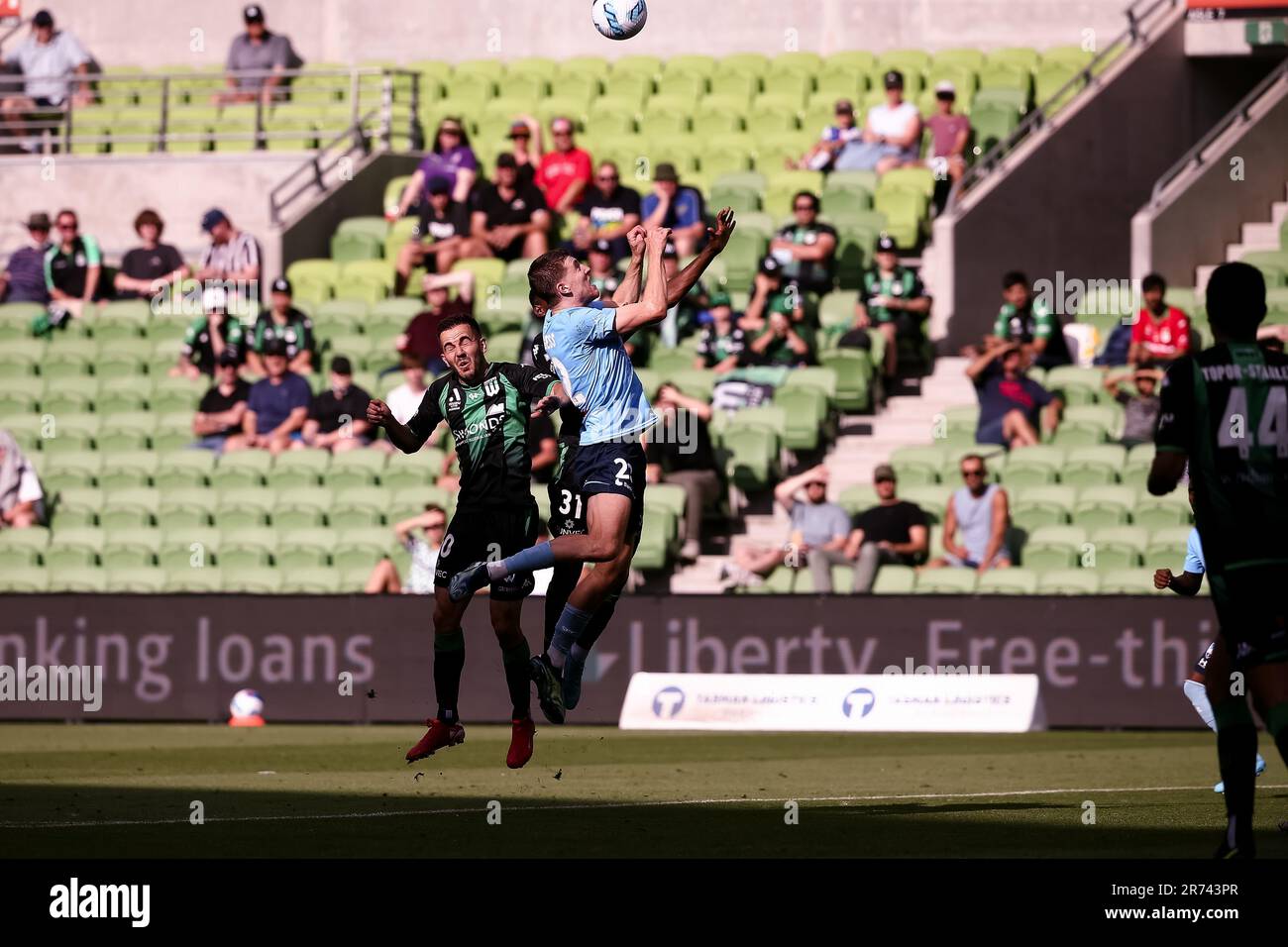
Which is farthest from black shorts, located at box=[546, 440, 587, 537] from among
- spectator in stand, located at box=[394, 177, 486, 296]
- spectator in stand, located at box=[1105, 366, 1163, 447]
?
spectator in stand, located at box=[394, 177, 486, 296]

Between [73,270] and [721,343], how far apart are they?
7.73m

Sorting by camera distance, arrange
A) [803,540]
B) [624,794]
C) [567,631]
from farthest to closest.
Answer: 1. [803,540]
2. [624,794]
3. [567,631]

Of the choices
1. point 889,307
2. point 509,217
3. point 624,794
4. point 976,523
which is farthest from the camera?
point 509,217

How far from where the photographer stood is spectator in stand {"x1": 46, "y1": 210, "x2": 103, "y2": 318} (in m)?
25.0

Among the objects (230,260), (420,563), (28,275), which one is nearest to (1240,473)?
(420,563)

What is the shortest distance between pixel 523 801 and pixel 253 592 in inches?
317

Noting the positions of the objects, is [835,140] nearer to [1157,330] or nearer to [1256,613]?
[1157,330]

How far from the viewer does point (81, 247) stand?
25109mm

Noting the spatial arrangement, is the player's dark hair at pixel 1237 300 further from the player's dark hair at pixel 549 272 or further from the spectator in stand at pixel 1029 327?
the spectator in stand at pixel 1029 327

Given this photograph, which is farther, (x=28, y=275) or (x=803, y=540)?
(x=28, y=275)

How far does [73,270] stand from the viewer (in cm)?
2517

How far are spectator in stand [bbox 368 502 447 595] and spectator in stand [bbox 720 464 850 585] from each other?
257 centimetres
